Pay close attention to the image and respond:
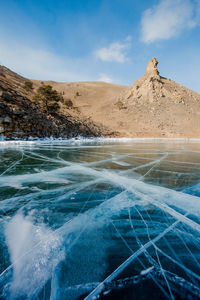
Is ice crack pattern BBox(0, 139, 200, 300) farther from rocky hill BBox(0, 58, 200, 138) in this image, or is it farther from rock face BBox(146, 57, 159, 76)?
rock face BBox(146, 57, 159, 76)

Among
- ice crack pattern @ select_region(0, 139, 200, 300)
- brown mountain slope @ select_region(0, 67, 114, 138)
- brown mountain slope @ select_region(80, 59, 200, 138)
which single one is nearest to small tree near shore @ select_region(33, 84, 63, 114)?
brown mountain slope @ select_region(0, 67, 114, 138)

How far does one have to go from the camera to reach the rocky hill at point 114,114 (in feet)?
52.6

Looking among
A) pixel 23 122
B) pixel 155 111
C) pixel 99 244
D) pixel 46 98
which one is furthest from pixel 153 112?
pixel 99 244

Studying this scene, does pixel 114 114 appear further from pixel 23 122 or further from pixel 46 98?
pixel 23 122

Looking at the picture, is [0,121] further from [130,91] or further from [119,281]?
[130,91]

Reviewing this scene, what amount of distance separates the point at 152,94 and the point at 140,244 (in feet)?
155

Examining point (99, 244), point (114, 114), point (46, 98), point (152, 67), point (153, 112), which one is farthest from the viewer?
point (152, 67)

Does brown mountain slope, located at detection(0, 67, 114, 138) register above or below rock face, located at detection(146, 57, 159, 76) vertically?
below

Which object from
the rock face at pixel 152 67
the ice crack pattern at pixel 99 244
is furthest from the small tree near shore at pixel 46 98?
the rock face at pixel 152 67

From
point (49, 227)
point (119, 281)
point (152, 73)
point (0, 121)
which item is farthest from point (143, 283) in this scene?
point (152, 73)

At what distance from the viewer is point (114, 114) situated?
131ft

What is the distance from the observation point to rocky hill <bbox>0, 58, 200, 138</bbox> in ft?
52.6

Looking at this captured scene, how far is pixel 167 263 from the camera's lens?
1.23 m

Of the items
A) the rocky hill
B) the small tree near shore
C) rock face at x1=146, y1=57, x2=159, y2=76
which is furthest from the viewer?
rock face at x1=146, y1=57, x2=159, y2=76
